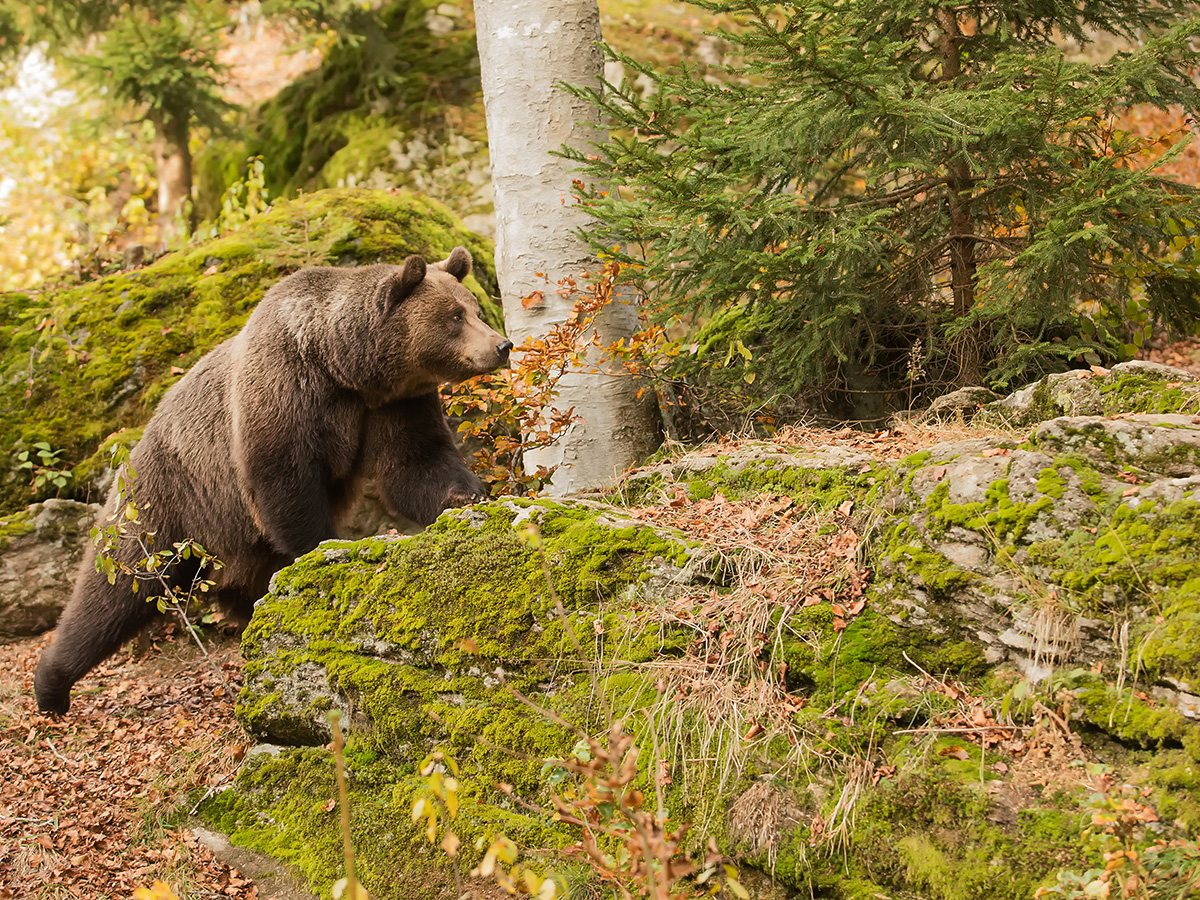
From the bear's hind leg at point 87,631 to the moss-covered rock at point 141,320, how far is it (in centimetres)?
161

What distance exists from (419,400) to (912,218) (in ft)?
10.3

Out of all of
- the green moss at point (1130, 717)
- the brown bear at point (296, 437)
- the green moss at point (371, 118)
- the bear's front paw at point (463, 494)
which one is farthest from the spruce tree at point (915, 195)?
the green moss at point (371, 118)

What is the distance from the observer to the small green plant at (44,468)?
6.80m

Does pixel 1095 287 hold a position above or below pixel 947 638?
above

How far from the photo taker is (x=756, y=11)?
3.90 metres

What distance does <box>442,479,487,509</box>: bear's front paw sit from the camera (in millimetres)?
5367

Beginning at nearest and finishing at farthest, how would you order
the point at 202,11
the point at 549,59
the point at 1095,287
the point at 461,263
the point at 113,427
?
the point at 1095,287, the point at 549,59, the point at 461,263, the point at 113,427, the point at 202,11

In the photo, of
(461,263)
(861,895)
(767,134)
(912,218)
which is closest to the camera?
(861,895)

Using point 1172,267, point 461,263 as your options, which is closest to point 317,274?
point 461,263

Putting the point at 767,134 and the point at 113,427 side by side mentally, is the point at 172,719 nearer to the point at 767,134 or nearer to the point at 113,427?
the point at 113,427

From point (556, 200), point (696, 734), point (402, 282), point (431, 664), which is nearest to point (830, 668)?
point (696, 734)

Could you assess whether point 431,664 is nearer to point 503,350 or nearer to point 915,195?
point 503,350

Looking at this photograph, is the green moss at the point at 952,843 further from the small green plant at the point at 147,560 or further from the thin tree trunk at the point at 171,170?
the thin tree trunk at the point at 171,170

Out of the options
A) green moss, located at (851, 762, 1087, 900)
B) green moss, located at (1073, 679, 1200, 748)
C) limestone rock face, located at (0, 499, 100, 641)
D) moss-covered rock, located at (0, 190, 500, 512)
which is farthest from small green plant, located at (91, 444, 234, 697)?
green moss, located at (1073, 679, 1200, 748)
